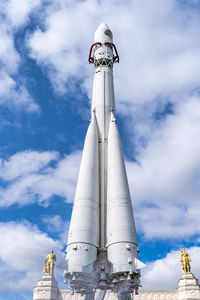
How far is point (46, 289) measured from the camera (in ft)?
91.2

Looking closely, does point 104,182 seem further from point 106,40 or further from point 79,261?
point 106,40

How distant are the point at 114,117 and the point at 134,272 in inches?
446

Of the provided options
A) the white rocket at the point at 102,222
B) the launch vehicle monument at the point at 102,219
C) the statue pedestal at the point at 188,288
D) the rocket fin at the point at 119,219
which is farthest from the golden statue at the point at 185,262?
the rocket fin at the point at 119,219

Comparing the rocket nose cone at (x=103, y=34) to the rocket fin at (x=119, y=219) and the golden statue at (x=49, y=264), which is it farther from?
the golden statue at (x=49, y=264)

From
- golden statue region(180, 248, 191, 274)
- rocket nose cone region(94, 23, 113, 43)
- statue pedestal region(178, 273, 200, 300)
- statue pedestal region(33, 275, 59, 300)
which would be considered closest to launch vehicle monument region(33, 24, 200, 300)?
rocket nose cone region(94, 23, 113, 43)

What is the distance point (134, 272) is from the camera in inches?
602

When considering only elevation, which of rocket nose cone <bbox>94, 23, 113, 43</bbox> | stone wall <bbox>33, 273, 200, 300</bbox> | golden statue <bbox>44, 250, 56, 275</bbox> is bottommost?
stone wall <bbox>33, 273, 200, 300</bbox>

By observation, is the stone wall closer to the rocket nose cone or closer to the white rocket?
the white rocket

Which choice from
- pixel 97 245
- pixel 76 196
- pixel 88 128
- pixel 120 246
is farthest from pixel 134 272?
pixel 88 128

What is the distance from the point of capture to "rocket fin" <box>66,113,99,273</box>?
51.8ft

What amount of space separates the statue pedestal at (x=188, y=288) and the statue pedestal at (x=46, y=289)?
12.2m

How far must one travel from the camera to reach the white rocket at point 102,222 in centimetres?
1563

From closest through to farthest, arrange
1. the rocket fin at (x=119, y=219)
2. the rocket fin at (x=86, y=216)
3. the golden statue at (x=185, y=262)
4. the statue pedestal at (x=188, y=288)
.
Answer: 1. the rocket fin at (x=119, y=219)
2. the rocket fin at (x=86, y=216)
3. the statue pedestal at (x=188, y=288)
4. the golden statue at (x=185, y=262)

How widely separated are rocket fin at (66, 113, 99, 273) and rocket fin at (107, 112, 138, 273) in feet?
2.81
